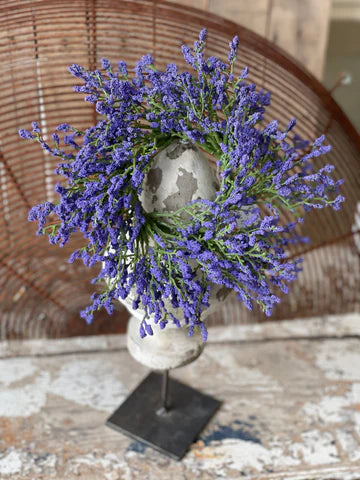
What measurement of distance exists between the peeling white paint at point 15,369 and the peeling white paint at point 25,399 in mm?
34

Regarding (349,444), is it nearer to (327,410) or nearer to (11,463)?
(327,410)

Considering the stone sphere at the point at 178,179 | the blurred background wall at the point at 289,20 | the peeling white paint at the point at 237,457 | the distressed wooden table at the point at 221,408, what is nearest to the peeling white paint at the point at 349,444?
the distressed wooden table at the point at 221,408

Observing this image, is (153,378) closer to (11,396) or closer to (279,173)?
(11,396)

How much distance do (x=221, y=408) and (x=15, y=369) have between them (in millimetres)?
597

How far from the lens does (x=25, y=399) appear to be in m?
1.54

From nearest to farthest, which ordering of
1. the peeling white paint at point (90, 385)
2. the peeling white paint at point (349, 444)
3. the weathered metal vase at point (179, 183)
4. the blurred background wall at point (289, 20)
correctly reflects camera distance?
the weathered metal vase at point (179, 183) → the peeling white paint at point (349, 444) → the peeling white paint at point (90, 385) → the blurred background wall at point (289, 20)

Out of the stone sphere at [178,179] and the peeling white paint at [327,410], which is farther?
the peeling white paint at [327,410]

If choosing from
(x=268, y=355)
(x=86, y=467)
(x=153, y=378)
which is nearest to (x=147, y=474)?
(x=86, y=467)

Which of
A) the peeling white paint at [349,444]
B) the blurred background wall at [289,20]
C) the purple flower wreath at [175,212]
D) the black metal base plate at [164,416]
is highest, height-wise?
the blurred background wall at [289,20]

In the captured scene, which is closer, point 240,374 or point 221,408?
point 221,408

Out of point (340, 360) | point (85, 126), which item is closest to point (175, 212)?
point (85, 126)

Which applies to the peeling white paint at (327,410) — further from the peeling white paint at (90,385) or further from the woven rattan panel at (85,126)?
the peeling white paint at (90,385)

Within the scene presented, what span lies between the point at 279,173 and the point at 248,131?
9cm

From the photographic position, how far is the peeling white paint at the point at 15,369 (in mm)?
1597
